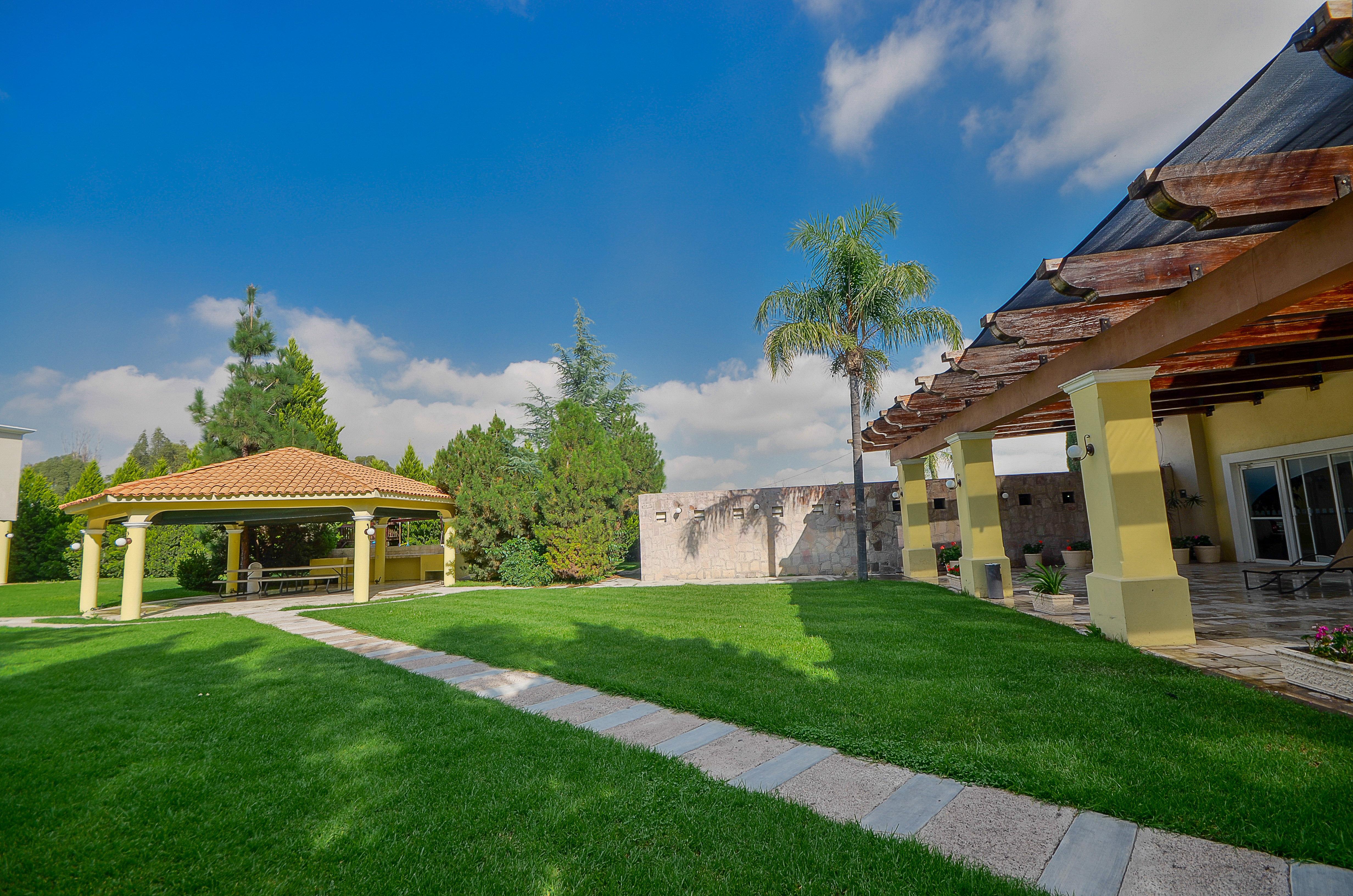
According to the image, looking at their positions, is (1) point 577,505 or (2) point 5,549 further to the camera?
(2) point 5,549

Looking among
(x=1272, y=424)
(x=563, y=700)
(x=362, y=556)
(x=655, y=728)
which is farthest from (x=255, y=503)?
(x=1272, y=424)

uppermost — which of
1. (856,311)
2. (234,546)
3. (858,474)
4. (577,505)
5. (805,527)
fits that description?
(856,311)

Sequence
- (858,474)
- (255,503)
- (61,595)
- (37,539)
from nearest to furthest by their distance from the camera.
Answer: (255,503) < (858,474) < (61,595) < (37,539)

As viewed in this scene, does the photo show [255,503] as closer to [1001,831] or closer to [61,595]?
[61,595]

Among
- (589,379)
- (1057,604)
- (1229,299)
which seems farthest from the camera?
(589,379)

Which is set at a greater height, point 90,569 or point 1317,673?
point 90,569

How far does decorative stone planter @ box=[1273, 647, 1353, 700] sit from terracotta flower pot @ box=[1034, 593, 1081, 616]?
129 inches

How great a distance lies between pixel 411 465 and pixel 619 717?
24652 millimetres

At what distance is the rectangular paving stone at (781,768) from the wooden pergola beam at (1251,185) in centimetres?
365

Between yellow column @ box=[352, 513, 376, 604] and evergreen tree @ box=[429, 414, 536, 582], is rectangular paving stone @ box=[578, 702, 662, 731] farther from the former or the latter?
evergreen tree @ box=[429, 414, 536, 582]

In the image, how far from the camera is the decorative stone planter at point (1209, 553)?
12781 mm

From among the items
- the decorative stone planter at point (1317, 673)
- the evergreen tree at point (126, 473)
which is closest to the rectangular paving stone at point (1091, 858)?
the decorative stone planter at point (1317, 673)

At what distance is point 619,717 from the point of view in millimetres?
4176

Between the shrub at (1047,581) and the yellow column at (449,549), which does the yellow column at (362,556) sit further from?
the shrub at (1047,581)
